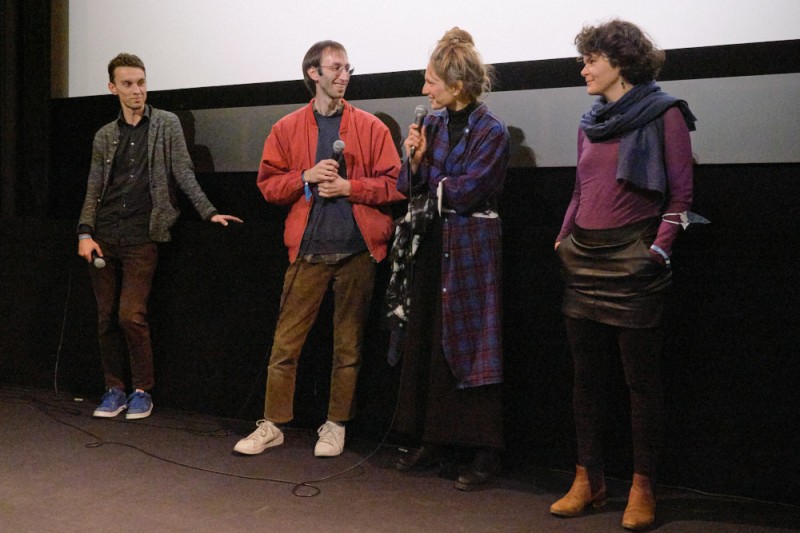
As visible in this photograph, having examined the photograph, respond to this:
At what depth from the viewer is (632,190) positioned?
2436mm

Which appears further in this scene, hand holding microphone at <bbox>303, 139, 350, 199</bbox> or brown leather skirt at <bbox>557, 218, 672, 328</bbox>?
hand holding microphone at <bbox>303, 139, 350, 199</bbox>

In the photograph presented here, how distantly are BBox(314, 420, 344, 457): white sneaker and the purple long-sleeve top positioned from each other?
4.25 feet

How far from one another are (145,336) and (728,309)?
8.08ft

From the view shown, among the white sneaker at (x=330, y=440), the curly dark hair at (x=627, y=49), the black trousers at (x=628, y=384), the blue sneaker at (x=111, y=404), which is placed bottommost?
the blue sneaker at (x=111, y=404)

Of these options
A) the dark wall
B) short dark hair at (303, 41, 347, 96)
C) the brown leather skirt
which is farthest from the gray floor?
short dark hair at (303, 41, 347, 96)

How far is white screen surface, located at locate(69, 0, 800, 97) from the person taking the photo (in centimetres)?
285

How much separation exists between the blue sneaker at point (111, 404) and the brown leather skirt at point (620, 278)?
223cm

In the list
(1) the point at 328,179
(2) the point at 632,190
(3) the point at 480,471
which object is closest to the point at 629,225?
(2) the point at 632,190

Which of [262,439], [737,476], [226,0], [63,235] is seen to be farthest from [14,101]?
[737,476]

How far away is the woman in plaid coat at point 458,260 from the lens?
2756mm

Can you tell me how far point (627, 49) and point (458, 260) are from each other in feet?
2.82

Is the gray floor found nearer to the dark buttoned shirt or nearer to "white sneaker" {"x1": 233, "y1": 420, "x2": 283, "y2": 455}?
"white sneaker" {"x1": 233, "y1": 420, "x2": 283, "y2": 455}

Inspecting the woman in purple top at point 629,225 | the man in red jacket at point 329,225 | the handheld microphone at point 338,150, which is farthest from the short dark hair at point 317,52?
the woman in purple top at point 629,225

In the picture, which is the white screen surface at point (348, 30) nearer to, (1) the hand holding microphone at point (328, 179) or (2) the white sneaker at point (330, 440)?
(1) the hand holding microphone at point (328, 179)
